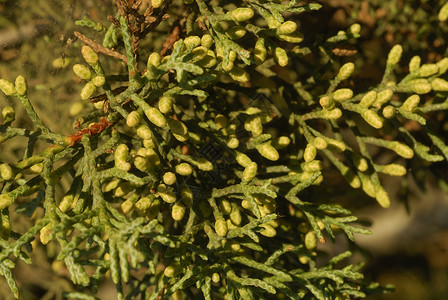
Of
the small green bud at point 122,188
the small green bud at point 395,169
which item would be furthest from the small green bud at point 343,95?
the small green bud at point 122,188

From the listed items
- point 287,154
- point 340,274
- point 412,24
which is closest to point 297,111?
point 287,154

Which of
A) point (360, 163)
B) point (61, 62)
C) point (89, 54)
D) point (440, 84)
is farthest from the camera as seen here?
point (61, 62)

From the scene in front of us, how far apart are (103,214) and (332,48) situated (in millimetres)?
1761

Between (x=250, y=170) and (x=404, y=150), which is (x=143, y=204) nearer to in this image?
(x=250, y=170)

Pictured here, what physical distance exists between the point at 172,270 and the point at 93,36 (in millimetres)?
1456

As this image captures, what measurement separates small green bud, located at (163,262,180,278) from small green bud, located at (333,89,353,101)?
1.19 m

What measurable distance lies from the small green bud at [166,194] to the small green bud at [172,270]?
0.35 metres

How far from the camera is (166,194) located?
1.80m

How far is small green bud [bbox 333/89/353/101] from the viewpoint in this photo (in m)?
1.97

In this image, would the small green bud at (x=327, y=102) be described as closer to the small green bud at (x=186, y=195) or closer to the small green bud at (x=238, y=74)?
the small green bud at (x=238, y=74)

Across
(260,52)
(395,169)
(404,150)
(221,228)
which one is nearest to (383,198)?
(395,169)

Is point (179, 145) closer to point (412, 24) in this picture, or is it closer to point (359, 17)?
point (359, 17)

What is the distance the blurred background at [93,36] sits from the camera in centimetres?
241

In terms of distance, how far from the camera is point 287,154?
2.56m
